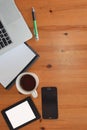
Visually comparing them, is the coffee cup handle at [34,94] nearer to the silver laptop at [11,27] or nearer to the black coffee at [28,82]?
the black coffee at [28,82]

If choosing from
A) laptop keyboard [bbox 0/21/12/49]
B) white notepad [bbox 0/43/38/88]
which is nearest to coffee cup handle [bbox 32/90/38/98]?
white notepad [bbox 0/43/38/88]

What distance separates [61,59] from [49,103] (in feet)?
0.60

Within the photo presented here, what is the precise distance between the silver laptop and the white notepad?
0.11 feet

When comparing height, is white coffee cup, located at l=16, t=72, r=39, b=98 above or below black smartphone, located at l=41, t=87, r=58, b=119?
above

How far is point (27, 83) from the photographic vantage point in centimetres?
123

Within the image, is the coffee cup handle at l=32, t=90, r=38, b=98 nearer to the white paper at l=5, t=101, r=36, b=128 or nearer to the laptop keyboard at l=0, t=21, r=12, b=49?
the white paper at l=5, t=101, r=36, b=128

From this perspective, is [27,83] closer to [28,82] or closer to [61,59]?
[28,82]

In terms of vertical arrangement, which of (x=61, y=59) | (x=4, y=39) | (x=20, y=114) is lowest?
(x=20, y=114)

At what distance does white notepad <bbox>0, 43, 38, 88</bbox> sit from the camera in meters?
1.26

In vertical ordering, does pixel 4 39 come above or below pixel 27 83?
above

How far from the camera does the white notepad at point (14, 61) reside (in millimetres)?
1261

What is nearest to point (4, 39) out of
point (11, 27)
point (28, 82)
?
point (11, 27)

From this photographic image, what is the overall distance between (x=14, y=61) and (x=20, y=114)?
0.70ft

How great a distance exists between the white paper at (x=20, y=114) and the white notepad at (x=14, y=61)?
10 centimetres
